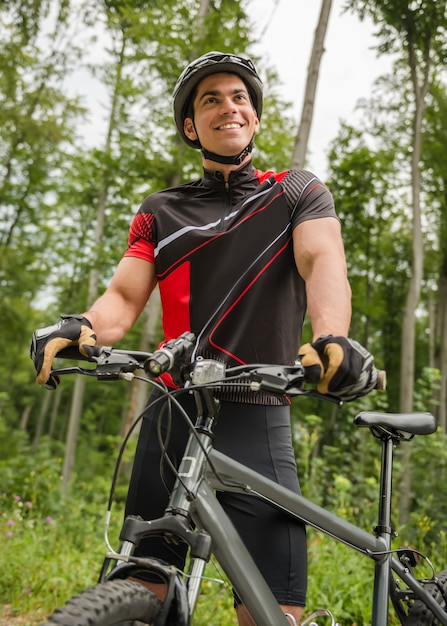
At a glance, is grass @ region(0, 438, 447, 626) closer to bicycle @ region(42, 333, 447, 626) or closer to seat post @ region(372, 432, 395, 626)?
seat post @ region(372, 432, 395, 626)

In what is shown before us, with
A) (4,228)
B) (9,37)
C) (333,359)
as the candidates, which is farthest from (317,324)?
(4,228)

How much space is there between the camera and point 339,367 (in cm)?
143

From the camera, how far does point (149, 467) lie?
2.09 m

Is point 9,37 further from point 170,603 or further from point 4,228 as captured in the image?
point 170,603

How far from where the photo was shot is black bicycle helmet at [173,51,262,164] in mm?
2268

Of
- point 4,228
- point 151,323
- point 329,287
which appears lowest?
point 329,287

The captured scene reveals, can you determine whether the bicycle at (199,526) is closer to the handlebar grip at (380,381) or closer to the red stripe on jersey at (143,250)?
the handlebar grip at (380,381)

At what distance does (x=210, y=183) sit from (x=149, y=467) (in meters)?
1.07

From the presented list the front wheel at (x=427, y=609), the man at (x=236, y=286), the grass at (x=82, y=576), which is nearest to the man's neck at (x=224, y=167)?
the man at (x=236, y=286)

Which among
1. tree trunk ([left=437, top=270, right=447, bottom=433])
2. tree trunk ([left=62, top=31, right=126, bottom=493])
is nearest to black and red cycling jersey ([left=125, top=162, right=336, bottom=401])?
tree trunk ([left=62, top=31, right=126, bottom=493])

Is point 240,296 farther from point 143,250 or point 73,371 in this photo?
point 73,371

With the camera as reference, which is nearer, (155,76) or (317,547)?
(317,547)

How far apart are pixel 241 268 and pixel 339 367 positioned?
0.78 m

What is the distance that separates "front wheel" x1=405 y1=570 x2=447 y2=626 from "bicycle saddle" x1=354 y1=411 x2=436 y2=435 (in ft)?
1.96
